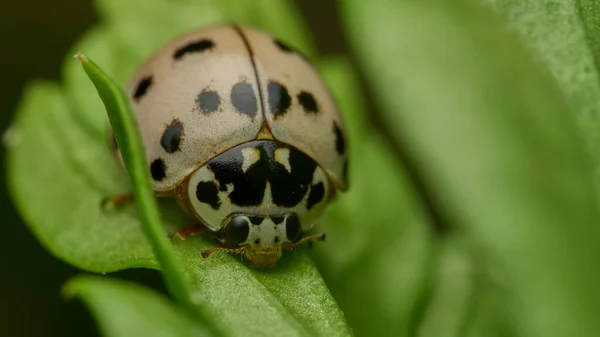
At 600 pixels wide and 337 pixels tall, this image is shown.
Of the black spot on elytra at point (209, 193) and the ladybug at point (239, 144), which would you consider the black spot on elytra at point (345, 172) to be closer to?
the ladybug at point (239, 144)

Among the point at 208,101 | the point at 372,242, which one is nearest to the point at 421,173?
the point at 372,242

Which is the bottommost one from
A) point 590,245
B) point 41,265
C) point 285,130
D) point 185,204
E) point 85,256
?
point 41,265

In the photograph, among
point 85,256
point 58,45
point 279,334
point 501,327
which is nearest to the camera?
point 279,334

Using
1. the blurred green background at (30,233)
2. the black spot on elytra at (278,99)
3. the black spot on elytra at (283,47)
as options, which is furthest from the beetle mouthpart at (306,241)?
the blurred green background at (30,233)

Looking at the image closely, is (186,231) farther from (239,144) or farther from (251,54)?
(251,54)

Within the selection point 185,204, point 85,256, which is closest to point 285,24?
point 185,204

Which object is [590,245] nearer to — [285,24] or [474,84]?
[474,84]

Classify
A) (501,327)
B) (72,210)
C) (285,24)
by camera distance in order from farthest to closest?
(285,24) → (501,327) → (72,210)
